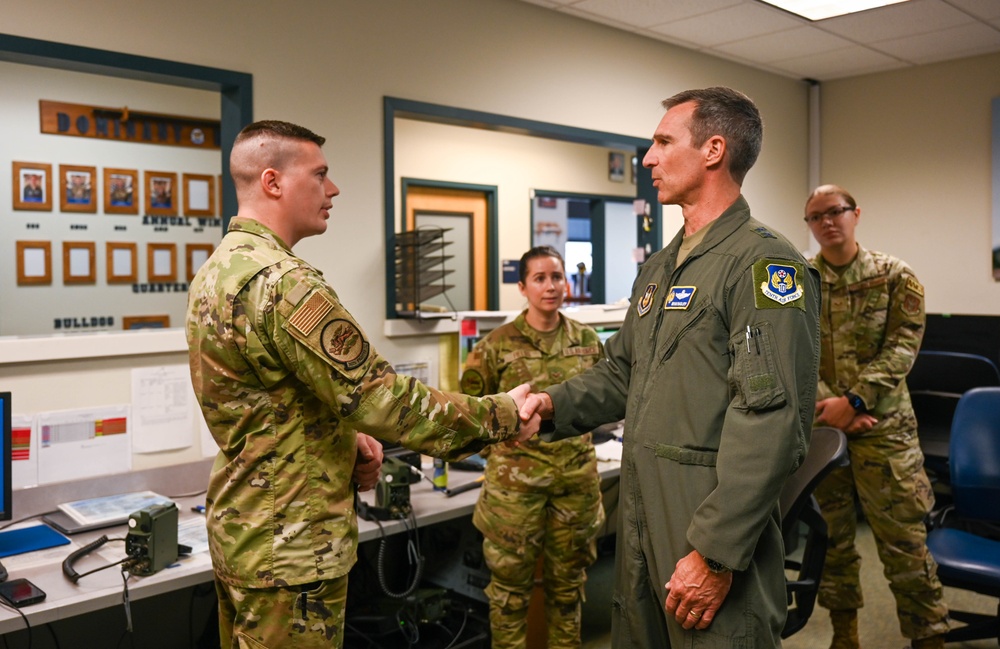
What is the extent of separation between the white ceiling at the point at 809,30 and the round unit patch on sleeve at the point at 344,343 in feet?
8.39

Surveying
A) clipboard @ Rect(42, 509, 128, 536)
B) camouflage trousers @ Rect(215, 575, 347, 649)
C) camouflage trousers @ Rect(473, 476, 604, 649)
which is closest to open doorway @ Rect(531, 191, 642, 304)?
camouflage trousers @ Rect(473, 476, 604, 649)

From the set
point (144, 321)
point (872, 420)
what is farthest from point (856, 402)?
point (144, 321)

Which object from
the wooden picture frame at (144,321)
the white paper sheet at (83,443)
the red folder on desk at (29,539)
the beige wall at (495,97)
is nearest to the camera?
the red folder on desk at (29,539)

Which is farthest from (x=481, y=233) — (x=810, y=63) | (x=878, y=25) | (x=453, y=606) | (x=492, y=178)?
(x=453, y=606)

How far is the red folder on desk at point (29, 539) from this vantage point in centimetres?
219

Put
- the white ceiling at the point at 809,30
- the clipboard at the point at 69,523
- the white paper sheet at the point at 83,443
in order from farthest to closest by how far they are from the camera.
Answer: the white ceiling at the point at 809,30, the white paper sheet at the point at 83,443, the clipboard at the point at 69,523

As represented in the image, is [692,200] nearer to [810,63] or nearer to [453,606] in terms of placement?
[453,606]

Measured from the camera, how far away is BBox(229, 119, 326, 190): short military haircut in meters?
1.78

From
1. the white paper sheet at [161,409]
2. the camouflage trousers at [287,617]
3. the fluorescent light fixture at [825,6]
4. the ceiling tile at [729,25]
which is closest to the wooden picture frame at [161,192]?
the white paper sheet at [161,409]

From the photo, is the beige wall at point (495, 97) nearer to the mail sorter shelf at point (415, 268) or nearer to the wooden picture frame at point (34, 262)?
the mail sorter shelf at point (415, 268)

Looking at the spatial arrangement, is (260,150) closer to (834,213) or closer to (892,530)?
(834,213)

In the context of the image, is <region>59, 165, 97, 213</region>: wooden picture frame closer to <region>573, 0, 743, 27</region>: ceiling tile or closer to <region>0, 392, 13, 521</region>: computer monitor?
<region>0, 392, 13, 521</region>: computer monitor

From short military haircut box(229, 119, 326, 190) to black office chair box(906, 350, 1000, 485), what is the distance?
3.79 m

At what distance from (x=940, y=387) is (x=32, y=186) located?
5096mm
